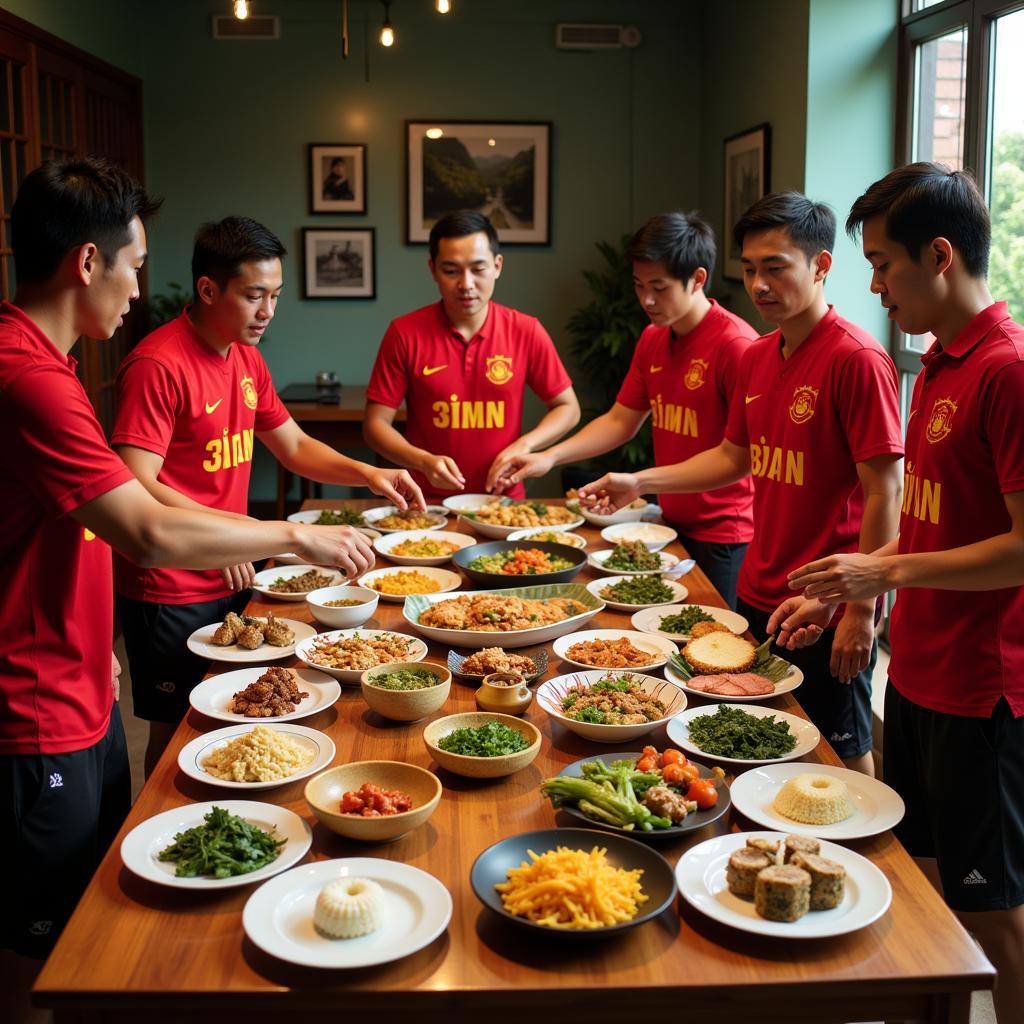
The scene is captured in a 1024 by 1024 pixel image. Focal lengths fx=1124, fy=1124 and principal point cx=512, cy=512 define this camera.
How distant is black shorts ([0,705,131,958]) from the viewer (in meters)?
2.00

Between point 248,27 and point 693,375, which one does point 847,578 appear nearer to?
point 693,375

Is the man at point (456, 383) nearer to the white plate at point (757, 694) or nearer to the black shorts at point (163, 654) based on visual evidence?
the black shorts at point (163, 654)

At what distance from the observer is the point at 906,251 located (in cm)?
213

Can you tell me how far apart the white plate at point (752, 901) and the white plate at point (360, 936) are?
346mm

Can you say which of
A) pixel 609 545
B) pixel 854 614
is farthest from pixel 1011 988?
pixel 609 545

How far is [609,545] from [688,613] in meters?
0.82

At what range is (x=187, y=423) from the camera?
2826 mm

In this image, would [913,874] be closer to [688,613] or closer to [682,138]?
[688,613]

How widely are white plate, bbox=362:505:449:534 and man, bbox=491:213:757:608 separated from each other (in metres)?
0.24

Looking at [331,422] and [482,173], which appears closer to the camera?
[331,422]

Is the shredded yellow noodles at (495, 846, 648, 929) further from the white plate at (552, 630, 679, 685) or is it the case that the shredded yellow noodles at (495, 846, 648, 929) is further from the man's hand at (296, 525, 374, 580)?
the man's hand at (296, 525, 374, 580)

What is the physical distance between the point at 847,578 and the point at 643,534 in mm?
1444

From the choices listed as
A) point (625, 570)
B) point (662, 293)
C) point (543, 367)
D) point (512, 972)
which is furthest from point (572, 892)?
point (543, 367)

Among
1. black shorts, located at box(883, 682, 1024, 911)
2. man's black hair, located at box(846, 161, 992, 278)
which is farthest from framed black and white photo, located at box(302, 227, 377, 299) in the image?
black shorts, located at box(883, 682, 1024, 911)
